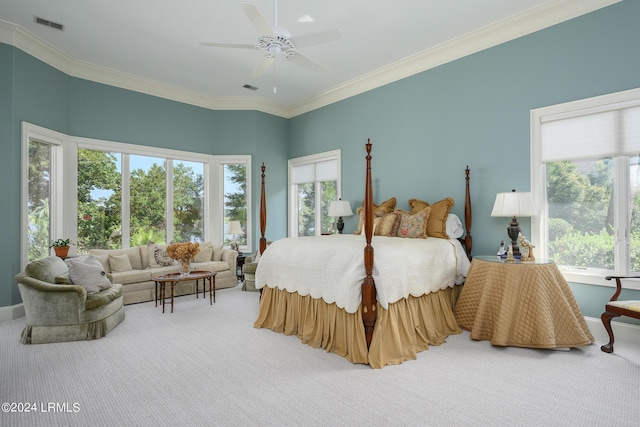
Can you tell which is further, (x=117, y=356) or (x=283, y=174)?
(x=283, y=174)

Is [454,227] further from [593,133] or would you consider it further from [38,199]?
A: [38,199]

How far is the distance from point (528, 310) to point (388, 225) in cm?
186

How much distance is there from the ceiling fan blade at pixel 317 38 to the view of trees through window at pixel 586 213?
111 inches

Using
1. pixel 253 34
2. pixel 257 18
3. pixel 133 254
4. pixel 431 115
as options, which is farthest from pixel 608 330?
pixel 133 254

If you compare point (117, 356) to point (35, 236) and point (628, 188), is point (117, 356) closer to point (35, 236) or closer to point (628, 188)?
point (35, 236)

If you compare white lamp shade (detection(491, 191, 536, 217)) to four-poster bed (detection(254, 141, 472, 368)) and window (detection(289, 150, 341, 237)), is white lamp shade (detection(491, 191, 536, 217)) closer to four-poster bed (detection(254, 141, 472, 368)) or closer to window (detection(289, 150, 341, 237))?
four-poster bed (detection(254, 141, 472, 368))

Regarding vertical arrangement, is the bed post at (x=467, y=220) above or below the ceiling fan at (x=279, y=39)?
below

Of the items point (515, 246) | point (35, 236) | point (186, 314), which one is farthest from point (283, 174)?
point (515, 246)

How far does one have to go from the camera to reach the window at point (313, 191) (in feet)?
20.8

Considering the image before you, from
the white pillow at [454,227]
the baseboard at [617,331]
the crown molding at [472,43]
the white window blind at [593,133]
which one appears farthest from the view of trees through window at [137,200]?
the baseboard at [617,331]

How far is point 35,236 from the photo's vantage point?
15.0ft

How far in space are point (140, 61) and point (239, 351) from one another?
4593 millimetres

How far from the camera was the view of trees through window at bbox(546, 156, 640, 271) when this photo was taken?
Result: 3262 millimetres

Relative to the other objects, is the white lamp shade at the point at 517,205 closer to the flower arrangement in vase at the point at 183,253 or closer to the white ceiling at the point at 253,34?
the white ceiling at the point at 253,34
